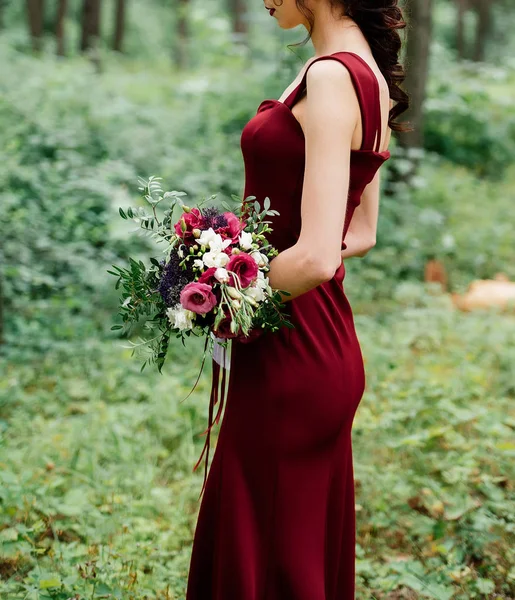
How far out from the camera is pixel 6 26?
1096 inches

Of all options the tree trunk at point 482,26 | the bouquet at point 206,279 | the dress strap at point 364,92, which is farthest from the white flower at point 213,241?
the tree trunk at point 482,26

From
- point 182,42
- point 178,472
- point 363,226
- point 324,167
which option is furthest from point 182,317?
point 182,42

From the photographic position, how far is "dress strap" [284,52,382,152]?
2062 millimetres

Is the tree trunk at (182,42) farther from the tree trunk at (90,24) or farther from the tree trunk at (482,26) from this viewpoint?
the tree trunk at (482,26)

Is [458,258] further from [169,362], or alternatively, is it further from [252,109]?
[169,362]

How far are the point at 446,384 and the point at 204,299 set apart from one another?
3.58 metres

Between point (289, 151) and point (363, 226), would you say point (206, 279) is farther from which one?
point (363, 226)

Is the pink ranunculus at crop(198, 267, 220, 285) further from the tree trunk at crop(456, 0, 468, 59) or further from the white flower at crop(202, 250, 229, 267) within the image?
the tree trunk at crop(456, 0, 468, 59)

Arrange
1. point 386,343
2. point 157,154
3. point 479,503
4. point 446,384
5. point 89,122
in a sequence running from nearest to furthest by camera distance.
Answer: point 479,503, point 446,384, point 386,343, point 157,154, point 89,122

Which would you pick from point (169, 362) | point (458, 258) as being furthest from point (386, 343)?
point (458, 258)

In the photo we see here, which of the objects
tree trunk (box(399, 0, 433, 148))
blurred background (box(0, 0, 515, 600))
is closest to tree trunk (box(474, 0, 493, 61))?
blurred background (box(0, 0, 515, 600))

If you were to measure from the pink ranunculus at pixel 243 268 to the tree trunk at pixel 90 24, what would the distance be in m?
17.3

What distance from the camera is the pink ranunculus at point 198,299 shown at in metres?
2.01

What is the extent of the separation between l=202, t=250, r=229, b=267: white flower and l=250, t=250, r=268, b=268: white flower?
0.28 feet
